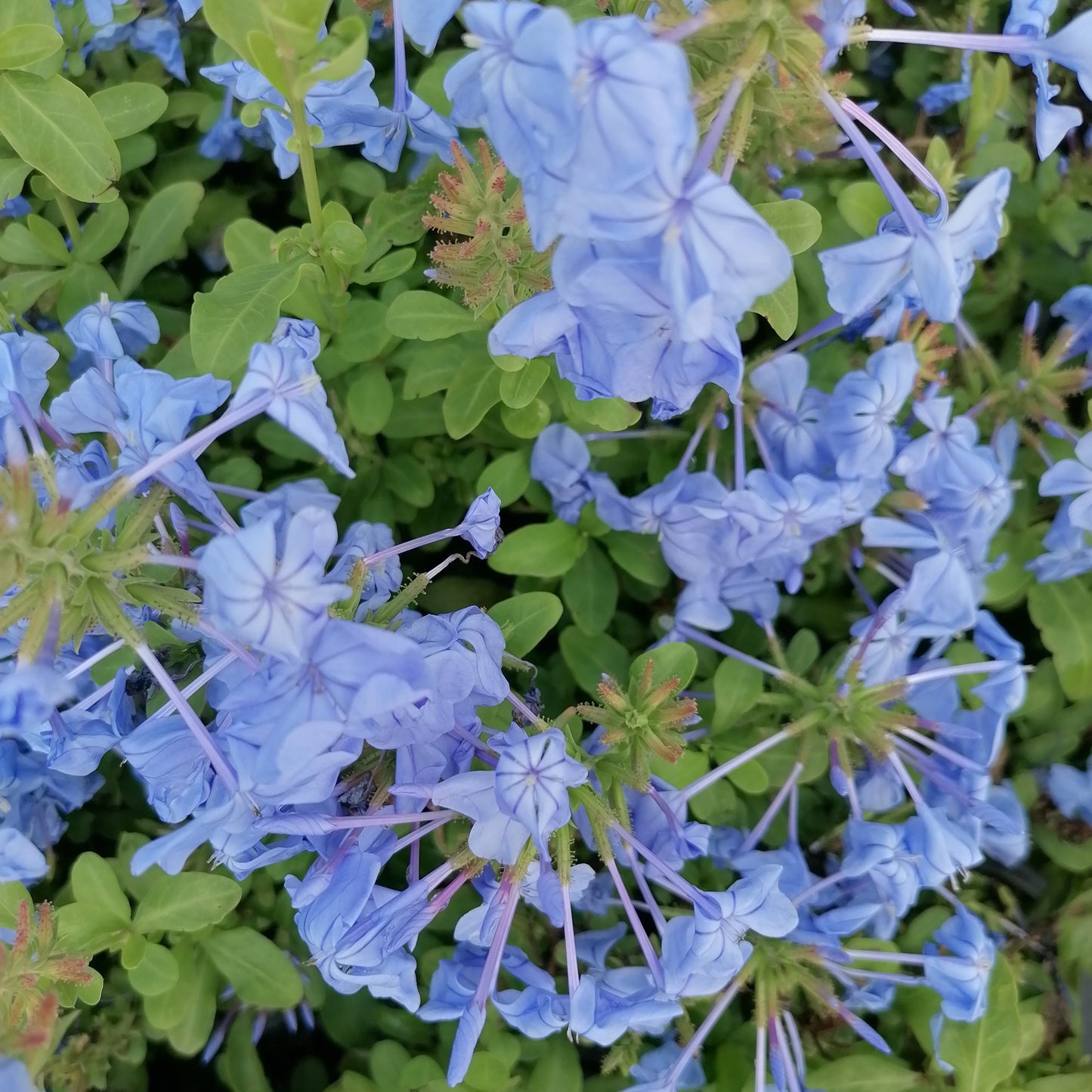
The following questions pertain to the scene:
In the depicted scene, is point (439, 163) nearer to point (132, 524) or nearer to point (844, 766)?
point (132, 524)

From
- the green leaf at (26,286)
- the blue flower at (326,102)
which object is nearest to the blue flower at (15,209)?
the green leaf at (26,286)

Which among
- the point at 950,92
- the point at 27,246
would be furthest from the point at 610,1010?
the point at 950,92

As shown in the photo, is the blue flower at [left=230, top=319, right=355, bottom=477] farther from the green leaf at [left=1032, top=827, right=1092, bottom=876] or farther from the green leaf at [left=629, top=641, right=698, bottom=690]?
the green leaf at [left=1032, top=827, right=1092, bottom=876]

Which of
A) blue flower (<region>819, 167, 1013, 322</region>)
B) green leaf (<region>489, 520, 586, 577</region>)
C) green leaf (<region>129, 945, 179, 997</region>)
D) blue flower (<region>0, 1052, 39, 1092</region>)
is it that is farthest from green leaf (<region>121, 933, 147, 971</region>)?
blue flower (<region>819, 167, 1013, 322</region>)

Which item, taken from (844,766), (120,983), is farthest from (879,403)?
(120,983)

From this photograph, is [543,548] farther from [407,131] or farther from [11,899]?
[11,899]

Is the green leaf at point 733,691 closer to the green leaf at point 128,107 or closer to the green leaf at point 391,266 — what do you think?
the green leaf at point 391,266
